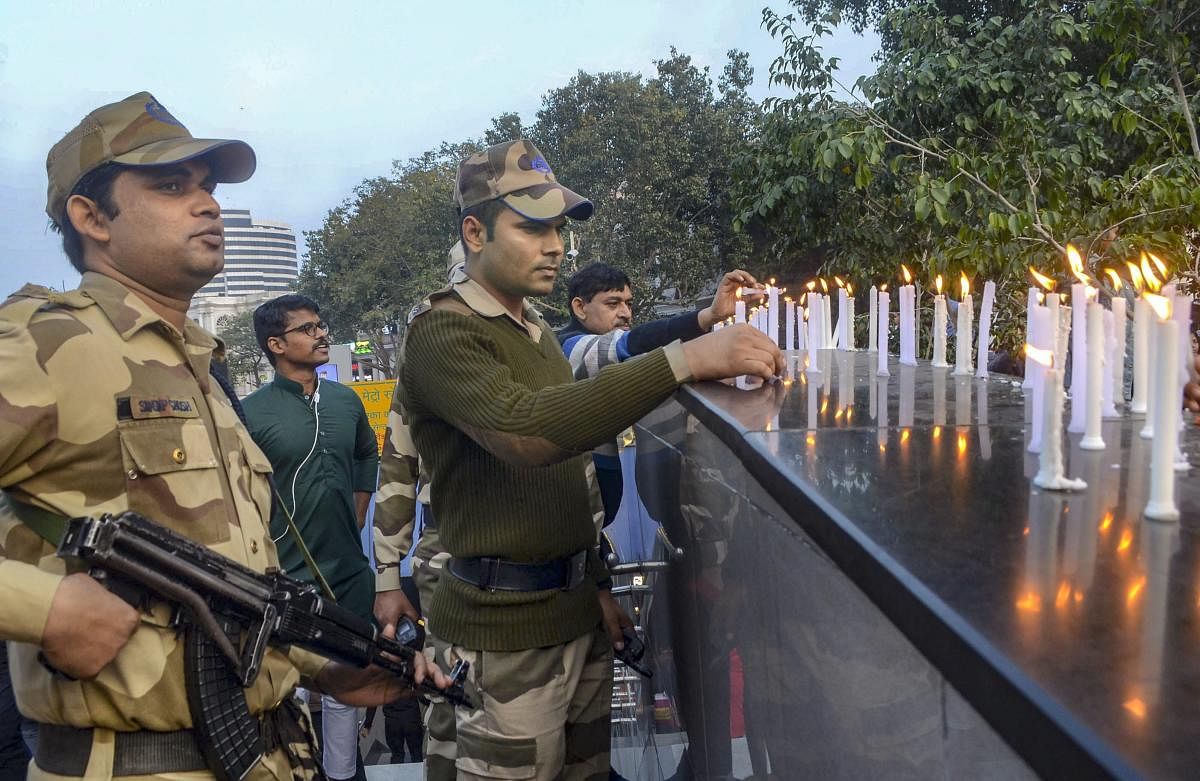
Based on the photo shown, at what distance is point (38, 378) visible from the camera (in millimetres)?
1694

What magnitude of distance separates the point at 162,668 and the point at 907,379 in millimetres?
1837

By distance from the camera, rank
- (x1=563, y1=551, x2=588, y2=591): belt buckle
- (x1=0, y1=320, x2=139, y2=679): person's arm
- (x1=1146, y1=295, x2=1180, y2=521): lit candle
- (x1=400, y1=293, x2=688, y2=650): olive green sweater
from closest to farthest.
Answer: (x1=1146, y1=295, x2=1180, y2=521): lit candle
(x1=0, y1=320, x2=139, y2=679): person's arm
(x1=400, y1=293, x2=688, y2=650): olive green sweater
(x1=563, y1=551, x2=588, y2=591): belt buckle

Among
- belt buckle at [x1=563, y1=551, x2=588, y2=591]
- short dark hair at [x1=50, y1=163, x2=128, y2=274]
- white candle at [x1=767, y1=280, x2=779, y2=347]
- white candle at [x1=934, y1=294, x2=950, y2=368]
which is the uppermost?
short dark hair at [x1=50, y1=163, x2=128, y2=274]

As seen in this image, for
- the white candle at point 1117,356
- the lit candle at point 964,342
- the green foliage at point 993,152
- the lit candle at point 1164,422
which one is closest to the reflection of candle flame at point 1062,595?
the lit candle at point 1164,422

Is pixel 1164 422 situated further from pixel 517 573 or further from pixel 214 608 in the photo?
pixel 517 573

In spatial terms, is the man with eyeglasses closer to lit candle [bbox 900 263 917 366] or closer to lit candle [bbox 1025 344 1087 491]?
lit candle [bbox 900 263 917 366]

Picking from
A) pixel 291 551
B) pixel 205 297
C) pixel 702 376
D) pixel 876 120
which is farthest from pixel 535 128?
pixel 205 297

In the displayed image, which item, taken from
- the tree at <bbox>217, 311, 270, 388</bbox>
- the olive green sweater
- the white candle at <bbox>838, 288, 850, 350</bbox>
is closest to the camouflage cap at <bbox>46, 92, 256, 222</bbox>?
the olive green sweater

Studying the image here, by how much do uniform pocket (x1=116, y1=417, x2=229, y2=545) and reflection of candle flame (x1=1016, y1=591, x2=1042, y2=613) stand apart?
60.9 inches

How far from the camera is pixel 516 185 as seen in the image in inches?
106

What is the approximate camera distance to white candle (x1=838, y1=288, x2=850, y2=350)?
3.34 metres

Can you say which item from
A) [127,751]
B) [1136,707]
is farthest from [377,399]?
[1136,707]

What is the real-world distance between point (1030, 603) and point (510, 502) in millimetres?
1839

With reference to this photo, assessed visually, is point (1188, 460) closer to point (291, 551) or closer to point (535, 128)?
point (291, 551)
